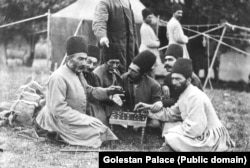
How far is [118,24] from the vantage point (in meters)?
6.19

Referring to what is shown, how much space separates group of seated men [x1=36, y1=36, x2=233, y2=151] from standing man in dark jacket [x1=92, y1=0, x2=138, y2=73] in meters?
0.17

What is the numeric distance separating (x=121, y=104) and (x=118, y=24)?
1.46m

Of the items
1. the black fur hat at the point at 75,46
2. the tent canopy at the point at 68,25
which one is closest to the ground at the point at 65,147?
the black fur hat at the point at 75,46

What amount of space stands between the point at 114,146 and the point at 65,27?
5.64m

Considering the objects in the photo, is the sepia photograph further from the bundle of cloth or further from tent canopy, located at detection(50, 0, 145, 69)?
tent canopy, located at detection(50, 0, 145, 69)

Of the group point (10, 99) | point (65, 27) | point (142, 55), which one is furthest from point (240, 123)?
point (65, 27)

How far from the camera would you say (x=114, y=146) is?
16.9 feet

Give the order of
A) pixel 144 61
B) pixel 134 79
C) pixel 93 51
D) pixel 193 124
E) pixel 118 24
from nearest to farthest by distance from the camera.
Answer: pixel 193 124, pixel 144 61, pixel 134 79, pixel 118 24, pixel 93 51

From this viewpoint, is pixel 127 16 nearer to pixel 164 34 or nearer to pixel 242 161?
pixel 242 161

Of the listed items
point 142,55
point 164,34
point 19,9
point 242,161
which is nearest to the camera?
point 242,161

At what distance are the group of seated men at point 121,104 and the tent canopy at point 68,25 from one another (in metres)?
3.75

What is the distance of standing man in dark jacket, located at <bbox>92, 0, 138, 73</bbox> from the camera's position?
6.06 m
